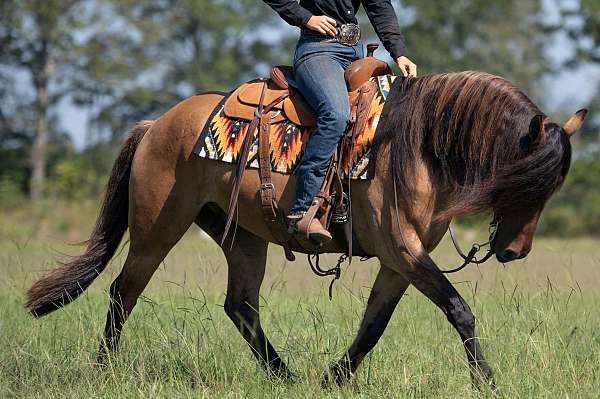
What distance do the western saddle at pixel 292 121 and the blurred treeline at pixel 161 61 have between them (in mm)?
21367

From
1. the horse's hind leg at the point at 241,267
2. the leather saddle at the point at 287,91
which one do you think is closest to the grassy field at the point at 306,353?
the horse's hind leg at the point at 241,267

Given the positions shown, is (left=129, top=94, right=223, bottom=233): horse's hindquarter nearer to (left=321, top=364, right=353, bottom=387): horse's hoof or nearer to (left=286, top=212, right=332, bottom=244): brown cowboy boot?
(left=286, top=212, right=332, bottom=244): brown cowboy boot

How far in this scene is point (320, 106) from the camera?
581 cm

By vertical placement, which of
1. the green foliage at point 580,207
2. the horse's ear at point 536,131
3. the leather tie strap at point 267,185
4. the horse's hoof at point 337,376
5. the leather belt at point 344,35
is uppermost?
the leather belt at point 344,35

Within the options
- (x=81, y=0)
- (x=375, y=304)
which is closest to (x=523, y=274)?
(x=375, y=304)

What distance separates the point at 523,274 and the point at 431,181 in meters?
5.73

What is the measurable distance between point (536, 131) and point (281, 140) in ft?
5.45

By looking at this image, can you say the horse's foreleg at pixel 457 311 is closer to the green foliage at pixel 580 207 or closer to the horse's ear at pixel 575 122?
the horse's ear at pixel 575 122

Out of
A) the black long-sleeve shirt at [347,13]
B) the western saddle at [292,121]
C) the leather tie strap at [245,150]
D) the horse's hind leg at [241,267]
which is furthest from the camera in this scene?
the horse's hind leg at [241,267]

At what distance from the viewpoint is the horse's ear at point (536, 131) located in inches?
203

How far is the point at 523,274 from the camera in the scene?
36.0 feet

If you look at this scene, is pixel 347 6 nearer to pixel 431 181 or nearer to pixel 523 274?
pixel 431 181

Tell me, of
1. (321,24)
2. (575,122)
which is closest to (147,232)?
(321,24)

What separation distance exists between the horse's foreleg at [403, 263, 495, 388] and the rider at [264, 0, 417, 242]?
64 cm
